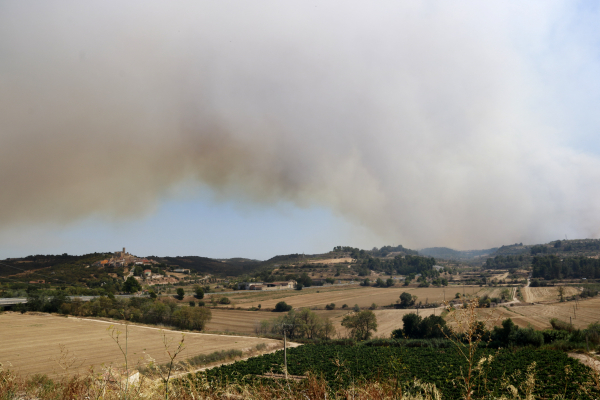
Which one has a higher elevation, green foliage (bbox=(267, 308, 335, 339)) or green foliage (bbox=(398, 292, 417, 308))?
green foliage (bbox=(267, 308, 335, 339))

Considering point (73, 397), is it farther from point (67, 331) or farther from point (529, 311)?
point (529, 311)

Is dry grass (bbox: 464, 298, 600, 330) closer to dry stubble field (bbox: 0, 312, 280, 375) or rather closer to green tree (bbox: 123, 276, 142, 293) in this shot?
dry stubble field (bbox: 0, 312, 280, 375)

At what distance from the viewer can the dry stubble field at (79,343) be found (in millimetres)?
31969

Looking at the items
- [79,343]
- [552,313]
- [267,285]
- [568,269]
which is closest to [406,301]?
[552,313]

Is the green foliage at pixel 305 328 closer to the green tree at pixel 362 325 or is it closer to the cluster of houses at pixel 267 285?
the green tree at pixel 362 325

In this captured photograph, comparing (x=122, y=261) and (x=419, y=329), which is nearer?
(x=419, y=329)

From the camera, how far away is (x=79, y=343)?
42375 millimetres

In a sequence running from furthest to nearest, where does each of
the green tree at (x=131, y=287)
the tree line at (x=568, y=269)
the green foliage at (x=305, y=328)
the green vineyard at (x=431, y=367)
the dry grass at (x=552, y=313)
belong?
the tree line at (x=568, y=269)
the green tree at (x=131, y=287)
the dry grass at (x=552, y=313)
the green foliage at (x=305, y=328)
the green vineyard at (x=431, y=367)

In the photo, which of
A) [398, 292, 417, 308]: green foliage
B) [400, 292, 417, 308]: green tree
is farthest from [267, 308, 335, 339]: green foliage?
[400, 292, 417, 308]: green tree

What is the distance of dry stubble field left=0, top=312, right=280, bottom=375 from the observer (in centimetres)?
3197

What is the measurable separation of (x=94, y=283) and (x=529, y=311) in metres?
129

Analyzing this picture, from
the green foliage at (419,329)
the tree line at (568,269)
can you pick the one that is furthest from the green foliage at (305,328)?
the tree line at (568,269)

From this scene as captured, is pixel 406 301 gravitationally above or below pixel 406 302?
above

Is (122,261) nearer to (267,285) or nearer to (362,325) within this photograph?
(267,285)
